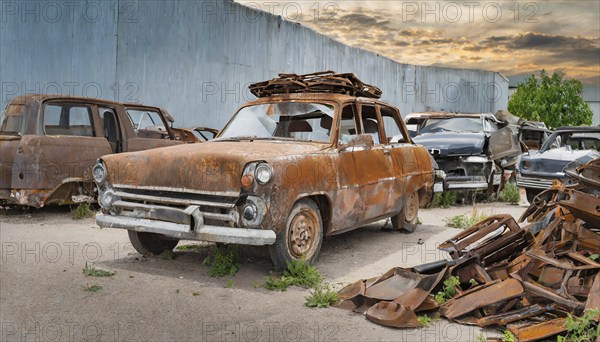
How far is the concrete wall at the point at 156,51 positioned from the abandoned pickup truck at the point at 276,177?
7.76 metres

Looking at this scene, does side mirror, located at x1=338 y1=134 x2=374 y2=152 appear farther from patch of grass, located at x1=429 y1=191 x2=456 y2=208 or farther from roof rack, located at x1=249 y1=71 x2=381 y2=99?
patch of grass, located at x1=429 y1=191 x2=456 y2=208

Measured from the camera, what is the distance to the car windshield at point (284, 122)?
253 inches

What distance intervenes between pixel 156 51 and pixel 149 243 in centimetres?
929

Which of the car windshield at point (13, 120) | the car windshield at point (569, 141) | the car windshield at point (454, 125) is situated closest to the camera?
the car windshield at point (13, 120)

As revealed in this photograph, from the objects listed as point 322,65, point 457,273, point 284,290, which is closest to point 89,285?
point 284,290

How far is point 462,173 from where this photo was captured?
36.7 feet

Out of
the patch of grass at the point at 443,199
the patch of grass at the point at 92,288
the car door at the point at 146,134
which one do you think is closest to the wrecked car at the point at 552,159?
the patch of grass at the point at 443,199

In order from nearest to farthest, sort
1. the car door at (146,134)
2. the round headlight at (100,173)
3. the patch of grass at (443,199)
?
the round headlight at (100,173) < the car door at (146,134) < the patch of grass at (443,199)

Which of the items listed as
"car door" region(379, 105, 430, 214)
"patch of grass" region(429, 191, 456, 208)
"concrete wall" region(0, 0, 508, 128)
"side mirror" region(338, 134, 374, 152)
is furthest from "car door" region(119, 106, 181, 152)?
"patch of grass" region(429, 191, 456, 208)

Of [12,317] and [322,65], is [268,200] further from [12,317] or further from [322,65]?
[322,65]

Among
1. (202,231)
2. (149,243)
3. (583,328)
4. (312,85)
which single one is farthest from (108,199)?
(583,328)

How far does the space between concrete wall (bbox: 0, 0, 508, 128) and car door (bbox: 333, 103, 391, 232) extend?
855cm

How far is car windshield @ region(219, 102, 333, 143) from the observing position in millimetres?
6438

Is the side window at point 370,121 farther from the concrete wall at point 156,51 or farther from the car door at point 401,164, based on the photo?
the concrete wall at point 156,51
